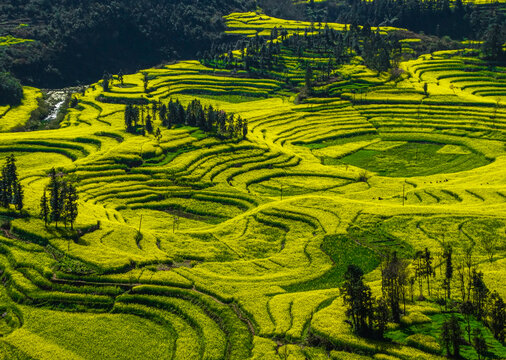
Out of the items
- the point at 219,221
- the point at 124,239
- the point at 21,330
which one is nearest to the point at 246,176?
the point at 219,221

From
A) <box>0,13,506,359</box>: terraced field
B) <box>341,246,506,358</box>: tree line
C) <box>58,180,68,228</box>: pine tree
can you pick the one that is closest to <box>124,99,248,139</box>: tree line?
<box>0,13,506,359</box>: terraced field

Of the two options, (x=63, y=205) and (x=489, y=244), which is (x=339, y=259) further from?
(x=63, y=205)

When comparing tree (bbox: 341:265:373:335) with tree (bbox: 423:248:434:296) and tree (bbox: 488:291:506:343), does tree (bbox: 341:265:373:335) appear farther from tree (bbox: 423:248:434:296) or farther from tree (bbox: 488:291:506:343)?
tree (bbox: 488:291:506:343)

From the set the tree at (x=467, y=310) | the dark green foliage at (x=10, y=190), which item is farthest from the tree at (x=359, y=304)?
the dark green foliage at (x=10, y=190)

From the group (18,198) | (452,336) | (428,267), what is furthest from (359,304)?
(18,198)

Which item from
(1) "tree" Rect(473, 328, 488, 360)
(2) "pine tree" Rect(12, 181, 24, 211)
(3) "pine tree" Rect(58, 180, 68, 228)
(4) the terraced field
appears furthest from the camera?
(2) "pine tree" Rect(12, 181, 24, 211)
